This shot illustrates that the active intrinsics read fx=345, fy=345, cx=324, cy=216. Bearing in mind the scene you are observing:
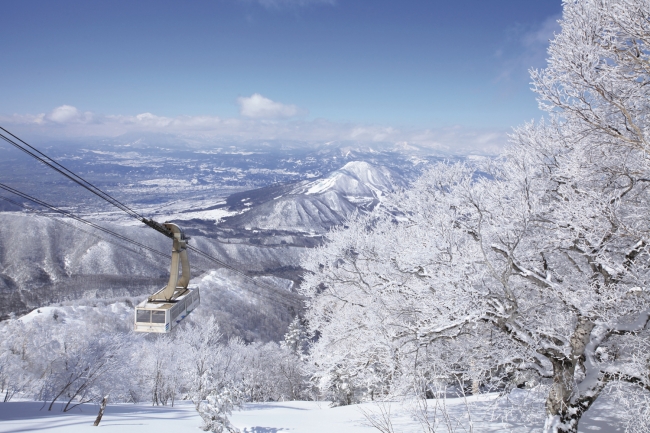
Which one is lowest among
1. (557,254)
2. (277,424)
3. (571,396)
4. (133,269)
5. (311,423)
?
(133,269)

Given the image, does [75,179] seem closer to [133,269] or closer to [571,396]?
[571,396]

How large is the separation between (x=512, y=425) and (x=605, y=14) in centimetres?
872

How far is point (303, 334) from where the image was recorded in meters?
43.5

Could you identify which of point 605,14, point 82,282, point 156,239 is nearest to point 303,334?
point 605,14

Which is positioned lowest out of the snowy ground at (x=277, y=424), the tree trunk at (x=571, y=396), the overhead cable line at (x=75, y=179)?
the snowy ground at (x=277, y=424)

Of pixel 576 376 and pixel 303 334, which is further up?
pixel 576 376

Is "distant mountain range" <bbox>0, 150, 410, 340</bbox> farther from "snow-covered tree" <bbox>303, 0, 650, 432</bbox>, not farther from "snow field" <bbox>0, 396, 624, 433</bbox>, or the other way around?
"snow-covered tree" <bbox>303, 0, 650, 432</bbox>

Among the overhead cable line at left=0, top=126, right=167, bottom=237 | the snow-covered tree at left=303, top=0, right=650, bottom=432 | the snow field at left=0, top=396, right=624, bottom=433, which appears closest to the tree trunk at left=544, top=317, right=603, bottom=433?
the snow-covered tree at left=303, top=0, right=650, bottom=432

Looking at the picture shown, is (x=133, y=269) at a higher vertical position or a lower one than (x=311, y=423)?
lower

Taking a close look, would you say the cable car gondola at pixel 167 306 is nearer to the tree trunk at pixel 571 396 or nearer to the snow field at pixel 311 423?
the snow field at pixel 311 423

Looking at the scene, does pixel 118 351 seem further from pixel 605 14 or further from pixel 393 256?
→ pixel 605 14

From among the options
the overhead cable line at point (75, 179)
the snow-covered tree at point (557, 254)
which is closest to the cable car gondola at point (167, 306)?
the overhead cable line at point (75, 179)

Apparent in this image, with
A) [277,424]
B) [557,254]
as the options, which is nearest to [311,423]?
[277,424]

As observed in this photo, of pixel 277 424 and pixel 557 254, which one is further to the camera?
pixel 277 424
